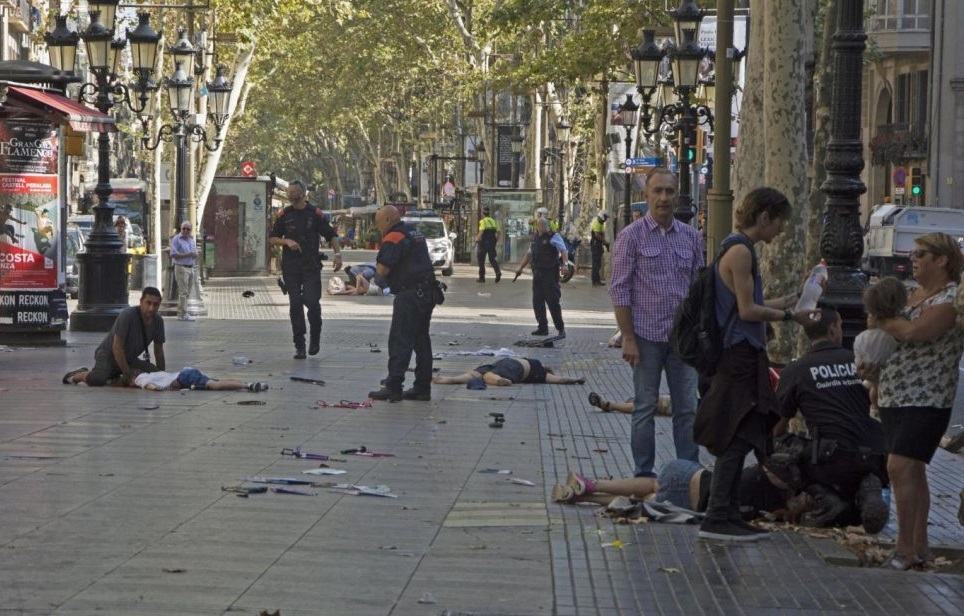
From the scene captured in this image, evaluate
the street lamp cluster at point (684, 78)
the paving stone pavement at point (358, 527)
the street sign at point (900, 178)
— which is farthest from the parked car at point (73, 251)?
the street sign at point (900, 178)

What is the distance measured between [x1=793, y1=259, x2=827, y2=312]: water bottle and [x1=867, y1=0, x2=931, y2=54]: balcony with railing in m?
47.3

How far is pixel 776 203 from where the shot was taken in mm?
8109

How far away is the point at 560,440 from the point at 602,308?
21.2 meters

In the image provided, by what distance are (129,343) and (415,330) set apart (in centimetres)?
236

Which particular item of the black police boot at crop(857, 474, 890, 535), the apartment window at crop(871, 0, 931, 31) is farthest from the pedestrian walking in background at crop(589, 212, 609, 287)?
the black police boot at crop(857, 474, 890, 535)

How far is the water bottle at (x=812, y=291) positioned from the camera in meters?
8.20

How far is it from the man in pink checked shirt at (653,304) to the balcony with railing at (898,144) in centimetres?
4487

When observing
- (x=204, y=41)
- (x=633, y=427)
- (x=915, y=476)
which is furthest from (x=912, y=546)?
(x=204, y=41)

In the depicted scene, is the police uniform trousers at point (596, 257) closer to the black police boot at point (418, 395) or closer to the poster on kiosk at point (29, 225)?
the poster on kiosk at point (29, 225)

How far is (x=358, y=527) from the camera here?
26.0ft

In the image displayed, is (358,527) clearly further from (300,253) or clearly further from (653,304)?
(300,253)

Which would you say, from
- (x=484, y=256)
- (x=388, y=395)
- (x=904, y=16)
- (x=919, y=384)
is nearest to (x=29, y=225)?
→ (x=388, y=395)

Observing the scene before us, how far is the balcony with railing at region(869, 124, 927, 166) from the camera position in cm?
5297

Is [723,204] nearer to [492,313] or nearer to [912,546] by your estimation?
[912,546]
